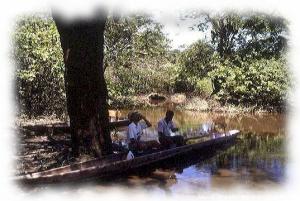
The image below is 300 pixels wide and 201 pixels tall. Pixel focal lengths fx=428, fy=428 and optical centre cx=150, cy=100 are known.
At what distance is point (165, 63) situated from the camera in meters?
29.4

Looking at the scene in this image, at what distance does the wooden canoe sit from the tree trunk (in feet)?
2.06

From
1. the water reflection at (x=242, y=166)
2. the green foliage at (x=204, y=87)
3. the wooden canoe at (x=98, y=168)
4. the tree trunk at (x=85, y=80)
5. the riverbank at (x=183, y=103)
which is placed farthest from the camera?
the green foliage at (x=204, y=87)

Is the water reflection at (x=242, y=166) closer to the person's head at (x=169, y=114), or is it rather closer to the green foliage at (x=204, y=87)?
the person's head at (x=169, y=114)

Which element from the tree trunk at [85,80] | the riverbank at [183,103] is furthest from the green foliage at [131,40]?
the tree trunk at [85,80]

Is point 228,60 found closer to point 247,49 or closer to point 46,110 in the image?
point 247,49

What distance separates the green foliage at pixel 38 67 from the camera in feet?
49.8

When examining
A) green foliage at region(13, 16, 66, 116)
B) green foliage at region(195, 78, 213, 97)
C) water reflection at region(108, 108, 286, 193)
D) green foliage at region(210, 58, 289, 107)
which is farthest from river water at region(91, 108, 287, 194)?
green foliage at region(195, 78, 213, 97)

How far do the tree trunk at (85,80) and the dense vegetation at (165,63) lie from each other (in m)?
→ 5.70

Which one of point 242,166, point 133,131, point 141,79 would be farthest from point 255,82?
point 133,131

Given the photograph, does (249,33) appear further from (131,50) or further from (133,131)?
(133,131)

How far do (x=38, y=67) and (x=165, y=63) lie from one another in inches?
564

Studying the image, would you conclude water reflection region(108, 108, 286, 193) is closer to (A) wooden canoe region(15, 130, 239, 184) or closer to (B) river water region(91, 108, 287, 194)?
(B) river water region(91, 108, 287, 194)

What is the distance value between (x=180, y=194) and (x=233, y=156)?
4.82 m

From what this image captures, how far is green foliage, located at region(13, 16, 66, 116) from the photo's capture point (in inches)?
597
